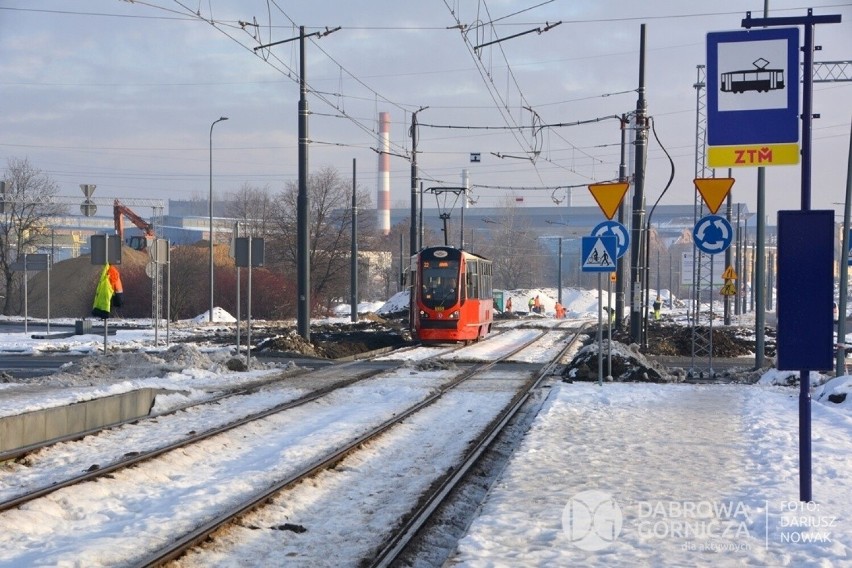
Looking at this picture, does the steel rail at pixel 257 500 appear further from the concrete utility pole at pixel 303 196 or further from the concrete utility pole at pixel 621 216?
the concrete utility pole at pixel 621 216

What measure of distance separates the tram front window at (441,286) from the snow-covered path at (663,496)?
18.9 metres

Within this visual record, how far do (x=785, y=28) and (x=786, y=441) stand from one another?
16.8 ft

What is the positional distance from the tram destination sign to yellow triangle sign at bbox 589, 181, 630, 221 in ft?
25.2

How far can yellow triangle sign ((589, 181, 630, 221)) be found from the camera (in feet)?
54.1

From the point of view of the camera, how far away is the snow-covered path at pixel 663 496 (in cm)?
687

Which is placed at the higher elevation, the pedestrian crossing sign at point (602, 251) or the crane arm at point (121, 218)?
the crane arm at point (121, 218)

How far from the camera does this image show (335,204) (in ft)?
219

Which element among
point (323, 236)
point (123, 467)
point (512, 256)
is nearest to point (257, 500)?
point (123, 467)

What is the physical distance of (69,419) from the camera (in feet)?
42.3

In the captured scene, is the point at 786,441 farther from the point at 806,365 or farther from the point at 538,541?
the point at 538,541

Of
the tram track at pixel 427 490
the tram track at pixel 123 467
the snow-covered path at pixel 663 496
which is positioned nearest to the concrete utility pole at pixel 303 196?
the tram track at pixel 427 490

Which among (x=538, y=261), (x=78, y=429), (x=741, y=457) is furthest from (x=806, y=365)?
(x=538, y=261)

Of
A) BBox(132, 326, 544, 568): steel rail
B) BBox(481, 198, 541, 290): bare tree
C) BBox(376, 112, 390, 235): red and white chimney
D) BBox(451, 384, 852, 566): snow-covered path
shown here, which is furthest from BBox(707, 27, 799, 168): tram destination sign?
BBox(376, 112, 390, 235): red and white chimney

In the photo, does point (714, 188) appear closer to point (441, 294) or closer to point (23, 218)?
point (441, 294)
